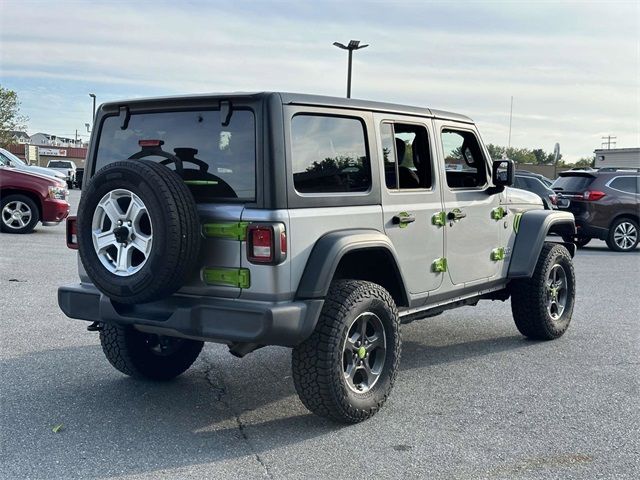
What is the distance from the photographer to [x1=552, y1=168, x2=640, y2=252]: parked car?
14.8 metres

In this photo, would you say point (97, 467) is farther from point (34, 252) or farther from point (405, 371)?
point (34, 252)

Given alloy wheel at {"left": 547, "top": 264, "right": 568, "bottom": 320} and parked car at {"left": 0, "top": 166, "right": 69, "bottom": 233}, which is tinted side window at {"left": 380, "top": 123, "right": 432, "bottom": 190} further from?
parked car at {"left": 0, "top": 166, "right": 69, "bottom": 233}

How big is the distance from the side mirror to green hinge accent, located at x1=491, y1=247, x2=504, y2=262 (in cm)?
54

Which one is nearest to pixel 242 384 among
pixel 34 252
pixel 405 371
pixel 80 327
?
pixel 405 371

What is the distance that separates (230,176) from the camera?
4.20m

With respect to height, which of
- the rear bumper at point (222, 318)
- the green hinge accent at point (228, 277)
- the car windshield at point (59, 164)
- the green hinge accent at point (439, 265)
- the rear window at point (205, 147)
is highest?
the rear window at point (205, 147)

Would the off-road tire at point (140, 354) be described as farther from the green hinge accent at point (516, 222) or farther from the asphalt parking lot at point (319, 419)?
the green hinge accent at point (516, 222)

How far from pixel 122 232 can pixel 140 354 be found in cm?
132

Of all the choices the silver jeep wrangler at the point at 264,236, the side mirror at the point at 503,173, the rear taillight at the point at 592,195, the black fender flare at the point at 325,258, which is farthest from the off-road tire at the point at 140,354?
the rear taillight at the point at 592,195

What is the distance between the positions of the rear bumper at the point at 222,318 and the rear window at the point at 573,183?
39.6ft

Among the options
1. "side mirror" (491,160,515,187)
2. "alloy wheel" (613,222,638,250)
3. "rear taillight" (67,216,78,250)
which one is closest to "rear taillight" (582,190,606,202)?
"alloy wheel" (613,222,638,250)

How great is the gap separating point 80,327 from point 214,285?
303cm

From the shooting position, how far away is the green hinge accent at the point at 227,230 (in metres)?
4.04

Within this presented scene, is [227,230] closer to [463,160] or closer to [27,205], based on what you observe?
[463,160]
